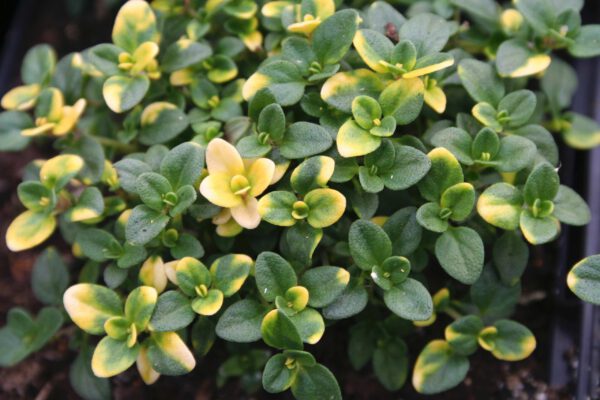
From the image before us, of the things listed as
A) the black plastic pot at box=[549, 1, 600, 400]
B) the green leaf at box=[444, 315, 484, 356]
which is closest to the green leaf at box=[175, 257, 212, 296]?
the green leaf at box=[444, 315, 484, 356]

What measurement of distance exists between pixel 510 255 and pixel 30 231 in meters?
0.89

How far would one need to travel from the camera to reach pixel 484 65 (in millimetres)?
1266

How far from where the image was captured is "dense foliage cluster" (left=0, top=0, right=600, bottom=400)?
1.11 metres

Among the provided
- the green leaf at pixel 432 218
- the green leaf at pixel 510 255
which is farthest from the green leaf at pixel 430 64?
the green leaf at pixel 510 255

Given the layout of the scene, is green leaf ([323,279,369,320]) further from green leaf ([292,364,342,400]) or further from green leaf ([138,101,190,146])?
green leaf ([138,101,190,146])

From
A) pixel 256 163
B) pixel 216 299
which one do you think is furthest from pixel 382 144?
pixel 216 299

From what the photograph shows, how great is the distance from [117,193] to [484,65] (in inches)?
30.1

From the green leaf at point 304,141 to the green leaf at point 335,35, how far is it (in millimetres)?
147

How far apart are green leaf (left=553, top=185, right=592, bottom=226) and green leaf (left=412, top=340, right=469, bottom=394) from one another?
12.4 inches

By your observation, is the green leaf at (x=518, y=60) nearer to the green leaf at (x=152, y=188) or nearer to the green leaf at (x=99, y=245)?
the green leaf at (x=152, y=188)

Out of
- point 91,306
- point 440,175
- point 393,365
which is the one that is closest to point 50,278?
point 91,306

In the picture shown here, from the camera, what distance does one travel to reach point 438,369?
1237 millimetres

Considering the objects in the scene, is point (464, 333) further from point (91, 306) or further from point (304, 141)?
point (91, 306)

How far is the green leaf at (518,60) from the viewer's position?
126 cm
